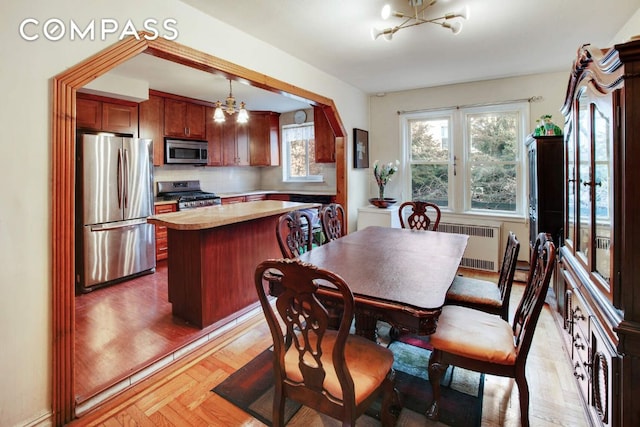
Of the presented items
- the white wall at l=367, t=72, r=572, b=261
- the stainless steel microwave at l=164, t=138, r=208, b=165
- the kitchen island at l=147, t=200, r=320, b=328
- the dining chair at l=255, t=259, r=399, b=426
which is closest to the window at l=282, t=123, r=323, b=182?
the white wall at l=367, t=72, r=572, b=261

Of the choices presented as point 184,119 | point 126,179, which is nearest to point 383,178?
point 184,119

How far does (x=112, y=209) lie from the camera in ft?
12.3

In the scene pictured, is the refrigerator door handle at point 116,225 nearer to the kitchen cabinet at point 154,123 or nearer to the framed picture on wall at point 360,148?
the kitchen cabinet at point 154,123

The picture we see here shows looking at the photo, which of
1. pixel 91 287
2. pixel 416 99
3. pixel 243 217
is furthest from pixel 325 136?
pixel 91 287

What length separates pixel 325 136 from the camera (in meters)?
4.95

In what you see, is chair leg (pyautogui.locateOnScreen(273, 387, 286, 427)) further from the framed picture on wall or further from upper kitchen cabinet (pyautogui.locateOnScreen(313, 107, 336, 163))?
upper kitchen cabinet (pyautogui.locateOnScreen(313, 107, 336, 163))

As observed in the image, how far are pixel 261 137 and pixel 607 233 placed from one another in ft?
17.5

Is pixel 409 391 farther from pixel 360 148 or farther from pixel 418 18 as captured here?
pixel 360 148

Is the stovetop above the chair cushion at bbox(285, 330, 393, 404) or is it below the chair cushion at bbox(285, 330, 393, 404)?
above

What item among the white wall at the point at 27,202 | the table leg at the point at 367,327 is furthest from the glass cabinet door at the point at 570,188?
the white wall at the point at 27,202

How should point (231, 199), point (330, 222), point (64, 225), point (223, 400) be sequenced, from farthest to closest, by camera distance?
point (231, 199) < point (330, 222) < point (223, 400) < point (64, 225)

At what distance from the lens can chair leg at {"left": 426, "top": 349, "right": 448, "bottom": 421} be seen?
5.55 feet

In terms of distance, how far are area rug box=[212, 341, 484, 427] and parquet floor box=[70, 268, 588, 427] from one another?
2.0 inches

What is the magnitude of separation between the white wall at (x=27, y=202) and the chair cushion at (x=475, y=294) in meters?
2.24
